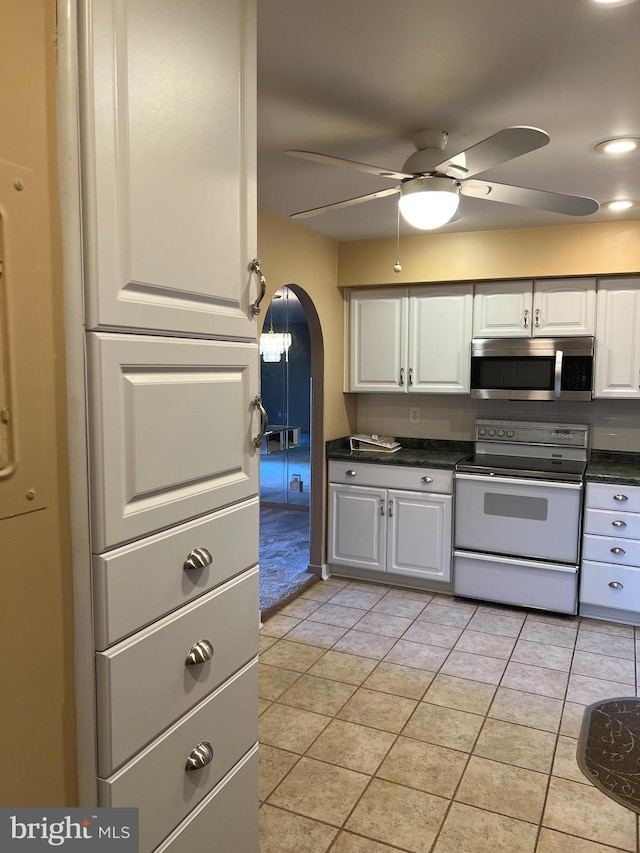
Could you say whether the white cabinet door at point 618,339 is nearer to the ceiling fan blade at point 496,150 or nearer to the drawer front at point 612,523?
the drawer front at point 612,523

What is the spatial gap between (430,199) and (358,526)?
252 cm

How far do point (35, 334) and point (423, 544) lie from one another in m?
3.39

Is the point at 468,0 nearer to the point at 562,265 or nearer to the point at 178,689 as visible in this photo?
the point at 178,689

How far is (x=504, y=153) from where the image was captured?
184cm

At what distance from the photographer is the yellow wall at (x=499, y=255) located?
362 centimetres

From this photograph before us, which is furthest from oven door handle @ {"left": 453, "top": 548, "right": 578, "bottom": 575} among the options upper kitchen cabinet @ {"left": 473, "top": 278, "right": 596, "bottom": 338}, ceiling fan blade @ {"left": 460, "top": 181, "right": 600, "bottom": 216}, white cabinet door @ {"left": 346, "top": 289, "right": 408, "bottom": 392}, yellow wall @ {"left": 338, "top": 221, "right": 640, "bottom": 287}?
ceiling fan blade @ {"left": 460, "top": 181, "right": 600, "bottom": 216}

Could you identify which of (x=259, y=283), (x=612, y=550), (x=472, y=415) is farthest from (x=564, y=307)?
(x=259, y=283)

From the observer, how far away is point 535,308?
12.8 feet

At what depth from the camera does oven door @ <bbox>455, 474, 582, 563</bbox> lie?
3.60 m

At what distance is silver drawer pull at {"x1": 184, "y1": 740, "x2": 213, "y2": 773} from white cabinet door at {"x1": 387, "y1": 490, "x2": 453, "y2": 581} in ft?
9.20

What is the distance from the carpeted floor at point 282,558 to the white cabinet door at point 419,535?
2.11 ft

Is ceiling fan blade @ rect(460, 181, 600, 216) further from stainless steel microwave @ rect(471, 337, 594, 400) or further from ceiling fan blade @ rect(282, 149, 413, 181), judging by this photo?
stainless steel microwave @ rect(471, 337, 594, 400)

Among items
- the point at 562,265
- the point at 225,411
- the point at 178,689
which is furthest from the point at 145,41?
the point at 562,265

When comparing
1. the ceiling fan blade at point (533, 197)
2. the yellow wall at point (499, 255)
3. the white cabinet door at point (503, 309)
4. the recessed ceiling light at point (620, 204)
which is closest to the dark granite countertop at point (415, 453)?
the white cabinet door at point (503, 309)
